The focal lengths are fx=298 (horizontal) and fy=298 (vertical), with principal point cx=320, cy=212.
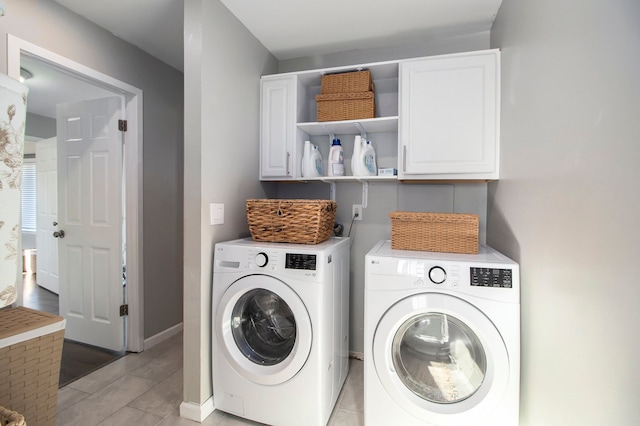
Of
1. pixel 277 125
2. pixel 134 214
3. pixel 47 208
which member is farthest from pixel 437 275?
pixel 47 208

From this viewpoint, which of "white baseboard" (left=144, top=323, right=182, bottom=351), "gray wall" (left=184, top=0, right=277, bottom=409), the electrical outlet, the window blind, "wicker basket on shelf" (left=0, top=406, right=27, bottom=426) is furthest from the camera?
the window blind

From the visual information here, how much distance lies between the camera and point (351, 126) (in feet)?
6.83

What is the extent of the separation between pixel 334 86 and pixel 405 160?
713mm

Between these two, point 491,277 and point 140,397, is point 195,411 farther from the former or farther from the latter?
point 491,277

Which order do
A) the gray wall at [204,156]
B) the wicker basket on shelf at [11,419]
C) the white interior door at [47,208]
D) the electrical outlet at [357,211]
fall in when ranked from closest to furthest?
the wicker basket on shelf at [11,419] < the gray wall at [204,156] < the electrical outlet at [357,211] < the white interior door at [47,208]

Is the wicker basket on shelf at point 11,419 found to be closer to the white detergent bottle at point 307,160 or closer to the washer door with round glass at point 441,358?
the washer door with round glass at point 441,358

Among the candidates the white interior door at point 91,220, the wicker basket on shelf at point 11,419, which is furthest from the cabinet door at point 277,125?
the wicker basket on shelf at point 11,419

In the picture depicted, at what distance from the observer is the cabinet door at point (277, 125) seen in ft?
6.81

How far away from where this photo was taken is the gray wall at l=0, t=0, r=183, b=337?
1.85 m

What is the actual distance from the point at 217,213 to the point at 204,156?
1.09 ft

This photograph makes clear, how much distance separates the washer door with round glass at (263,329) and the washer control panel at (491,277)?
2.59 ft

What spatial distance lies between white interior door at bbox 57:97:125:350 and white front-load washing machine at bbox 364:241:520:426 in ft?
6.70

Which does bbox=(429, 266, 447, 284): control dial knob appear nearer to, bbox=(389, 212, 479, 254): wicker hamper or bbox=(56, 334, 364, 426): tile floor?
bbox=(389, 212, 479, 254): wicker hamper

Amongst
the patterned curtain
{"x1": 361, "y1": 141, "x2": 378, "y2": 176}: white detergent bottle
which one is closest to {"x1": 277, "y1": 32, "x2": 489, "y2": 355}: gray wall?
{"x1": 361, "y1": 141, "x2": 378, "y2": 176}: white detergent bottle
